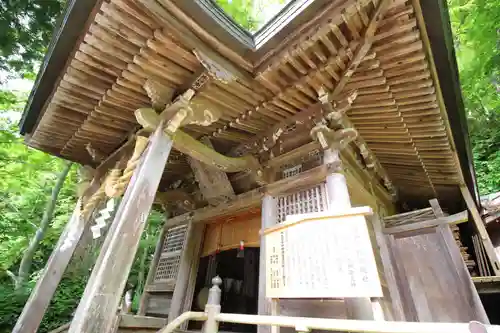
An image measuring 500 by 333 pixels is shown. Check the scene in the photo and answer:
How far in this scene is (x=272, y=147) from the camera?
195 inches

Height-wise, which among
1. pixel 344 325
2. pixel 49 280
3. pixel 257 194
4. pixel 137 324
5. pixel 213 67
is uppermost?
pixel 213 67

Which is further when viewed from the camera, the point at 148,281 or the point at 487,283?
the point at 148,281

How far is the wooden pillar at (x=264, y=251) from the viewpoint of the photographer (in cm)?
364

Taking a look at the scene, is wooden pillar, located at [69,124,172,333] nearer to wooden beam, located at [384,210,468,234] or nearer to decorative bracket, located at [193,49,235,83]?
decorative bracket, located at [193,49,235,83]

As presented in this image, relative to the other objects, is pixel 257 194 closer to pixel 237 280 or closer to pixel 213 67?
pixel 213 67

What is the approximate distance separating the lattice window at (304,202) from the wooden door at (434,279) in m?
2.24

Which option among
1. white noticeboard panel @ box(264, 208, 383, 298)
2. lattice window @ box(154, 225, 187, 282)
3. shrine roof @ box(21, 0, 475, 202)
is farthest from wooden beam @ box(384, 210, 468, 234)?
lattice window @ box(154, 225, 187, 282)

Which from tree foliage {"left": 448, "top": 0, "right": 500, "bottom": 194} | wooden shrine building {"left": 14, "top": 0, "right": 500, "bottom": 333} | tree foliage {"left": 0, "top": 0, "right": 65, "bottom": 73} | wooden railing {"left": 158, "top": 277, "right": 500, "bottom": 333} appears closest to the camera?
wooden railing {"left": 158, "top": 277, "right": 500, "bottom": 333}

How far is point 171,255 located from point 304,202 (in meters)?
3.59

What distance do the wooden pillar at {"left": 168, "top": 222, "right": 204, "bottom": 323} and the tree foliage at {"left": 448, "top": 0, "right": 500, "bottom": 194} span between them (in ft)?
36.7

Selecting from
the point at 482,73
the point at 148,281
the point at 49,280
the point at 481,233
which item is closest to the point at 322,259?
the point at 49,280

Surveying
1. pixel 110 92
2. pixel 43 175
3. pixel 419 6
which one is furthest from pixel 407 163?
pixel 43 175

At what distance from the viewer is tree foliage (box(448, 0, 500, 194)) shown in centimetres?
882

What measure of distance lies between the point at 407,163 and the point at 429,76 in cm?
265
